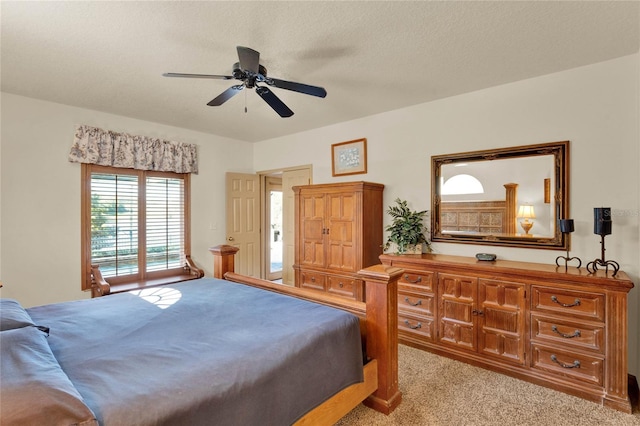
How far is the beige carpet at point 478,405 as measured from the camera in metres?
2.05

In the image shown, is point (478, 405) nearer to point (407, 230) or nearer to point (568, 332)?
point (568, 332)

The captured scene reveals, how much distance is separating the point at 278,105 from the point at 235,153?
9.81 feet

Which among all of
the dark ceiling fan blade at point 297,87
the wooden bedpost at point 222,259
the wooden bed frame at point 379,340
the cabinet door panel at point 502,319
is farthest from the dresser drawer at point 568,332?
the wooden bedpost at point 222,259

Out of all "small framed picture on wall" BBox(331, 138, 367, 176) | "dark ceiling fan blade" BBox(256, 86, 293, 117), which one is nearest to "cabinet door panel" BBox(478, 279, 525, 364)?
"small framed picture on wall" BBox(331, 138, 367, 176)

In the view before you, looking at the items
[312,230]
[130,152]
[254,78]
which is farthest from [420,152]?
[130,152]

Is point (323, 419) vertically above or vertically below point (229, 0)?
below

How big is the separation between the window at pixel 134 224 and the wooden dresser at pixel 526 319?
325 centimetres

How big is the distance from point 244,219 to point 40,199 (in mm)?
2607

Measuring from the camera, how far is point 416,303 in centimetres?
309

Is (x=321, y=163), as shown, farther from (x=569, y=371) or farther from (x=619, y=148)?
(x=569, y=371)

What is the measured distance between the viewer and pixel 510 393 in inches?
93.2

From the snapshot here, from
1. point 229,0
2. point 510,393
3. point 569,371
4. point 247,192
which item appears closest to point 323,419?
point 510,393

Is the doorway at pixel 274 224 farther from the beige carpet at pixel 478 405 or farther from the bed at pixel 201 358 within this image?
the beige carpet at pixel 478 405

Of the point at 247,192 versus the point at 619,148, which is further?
the point at 247,192
